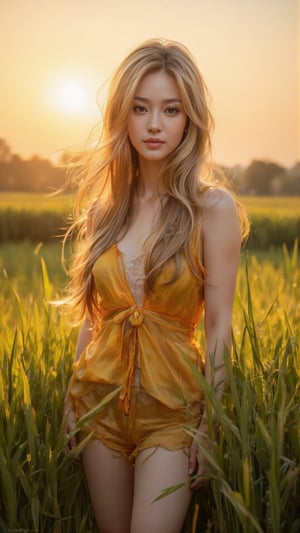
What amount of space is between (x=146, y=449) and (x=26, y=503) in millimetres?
355

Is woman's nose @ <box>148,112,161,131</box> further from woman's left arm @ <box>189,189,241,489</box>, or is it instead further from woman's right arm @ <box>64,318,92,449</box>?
woman's right arm @ <box>64,318,92,449</box>

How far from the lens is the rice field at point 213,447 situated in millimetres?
1807

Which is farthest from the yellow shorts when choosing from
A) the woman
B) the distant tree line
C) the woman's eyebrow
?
the distant tree line

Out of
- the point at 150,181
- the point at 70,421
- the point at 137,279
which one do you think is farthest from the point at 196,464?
the point at 150,181

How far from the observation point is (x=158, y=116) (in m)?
2.16

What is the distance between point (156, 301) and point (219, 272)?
7.4 inches

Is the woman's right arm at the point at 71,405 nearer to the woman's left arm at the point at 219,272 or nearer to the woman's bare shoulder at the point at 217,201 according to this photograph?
the woman's left arm at the point at 219,272

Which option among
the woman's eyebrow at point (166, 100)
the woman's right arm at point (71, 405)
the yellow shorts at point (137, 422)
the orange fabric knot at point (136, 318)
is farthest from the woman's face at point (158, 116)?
the yellow shorts at point (137, 422)

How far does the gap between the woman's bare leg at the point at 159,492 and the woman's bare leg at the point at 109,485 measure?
12 cm

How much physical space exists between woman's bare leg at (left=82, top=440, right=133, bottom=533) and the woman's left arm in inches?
13.4

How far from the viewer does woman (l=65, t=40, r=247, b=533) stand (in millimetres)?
2055

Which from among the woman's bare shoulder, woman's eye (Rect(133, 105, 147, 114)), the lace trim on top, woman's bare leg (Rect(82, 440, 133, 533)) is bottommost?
woman's bare leg (Rect(82, 440, 133, 533))

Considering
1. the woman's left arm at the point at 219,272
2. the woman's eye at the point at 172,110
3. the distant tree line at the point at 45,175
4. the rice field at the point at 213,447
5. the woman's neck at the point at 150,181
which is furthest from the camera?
the distant tree line at the point at 45,175

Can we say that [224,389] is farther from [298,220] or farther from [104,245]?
[298,220]
